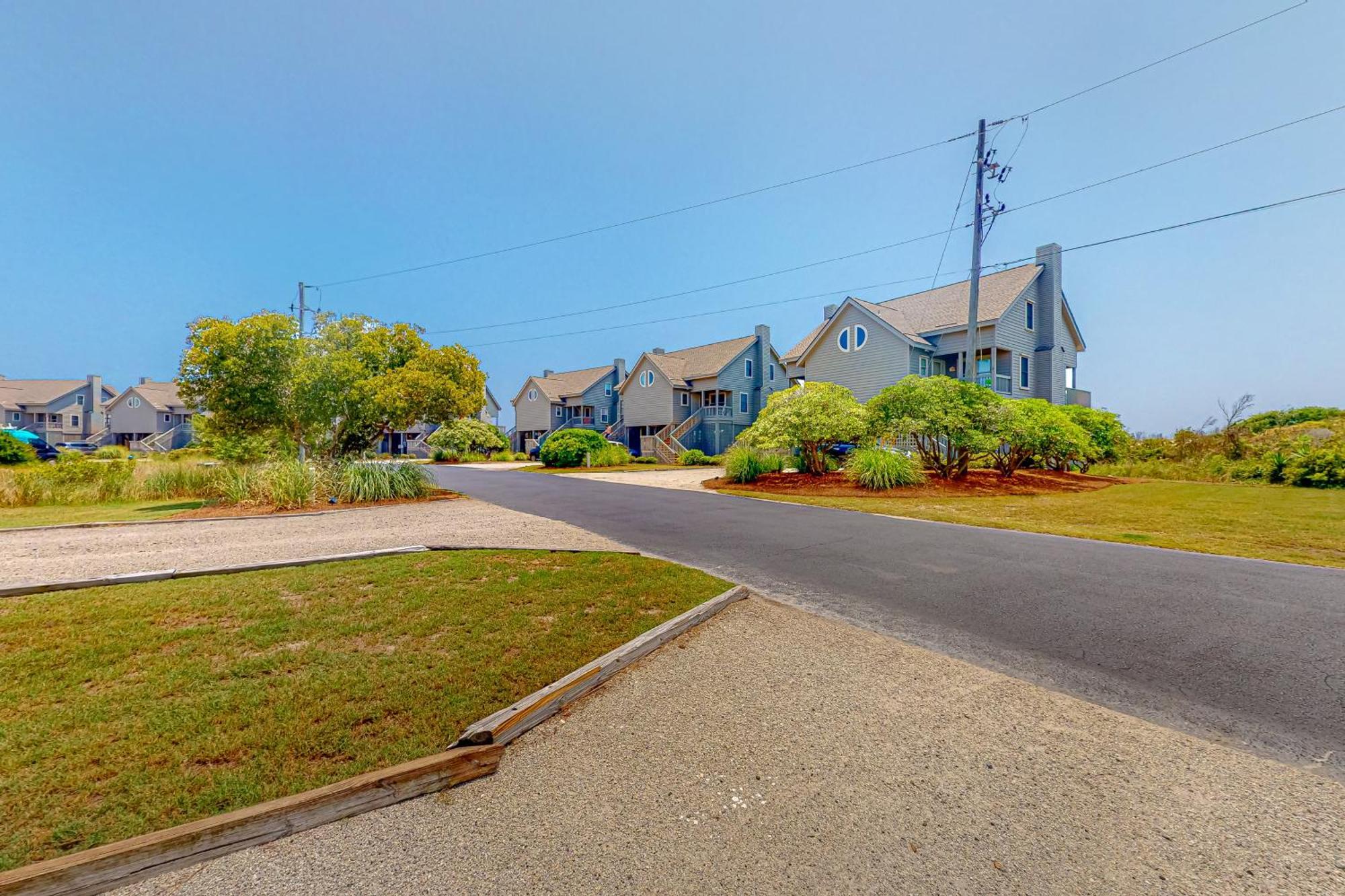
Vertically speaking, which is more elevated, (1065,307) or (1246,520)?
(1065,307)

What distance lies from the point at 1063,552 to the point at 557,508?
30.9 feet

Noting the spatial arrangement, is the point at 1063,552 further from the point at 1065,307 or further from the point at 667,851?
the point at 1065,307

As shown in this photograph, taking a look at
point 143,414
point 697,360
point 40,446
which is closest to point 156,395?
point 143,414

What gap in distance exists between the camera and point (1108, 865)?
2.06 metres

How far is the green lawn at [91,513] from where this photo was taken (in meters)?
9.47

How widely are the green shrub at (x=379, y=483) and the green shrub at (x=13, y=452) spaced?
67.9ft

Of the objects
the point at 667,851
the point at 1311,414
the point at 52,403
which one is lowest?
the point at 667,851

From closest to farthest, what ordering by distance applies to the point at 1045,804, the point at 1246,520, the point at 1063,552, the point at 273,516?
the point at 1045,804
the point at 1063,552
the point at 1246,520
the point at 273,516

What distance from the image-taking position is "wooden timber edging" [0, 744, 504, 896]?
184cm

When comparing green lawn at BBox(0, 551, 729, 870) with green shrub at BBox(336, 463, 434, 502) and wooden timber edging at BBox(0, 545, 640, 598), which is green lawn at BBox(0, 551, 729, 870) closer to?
wooden timber edging at BBox(0, 545, 640, 598)

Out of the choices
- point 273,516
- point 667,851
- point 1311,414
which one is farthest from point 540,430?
point 1311,414

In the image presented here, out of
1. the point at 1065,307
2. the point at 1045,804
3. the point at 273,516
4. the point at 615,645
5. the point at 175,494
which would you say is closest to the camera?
the point at 1045,804

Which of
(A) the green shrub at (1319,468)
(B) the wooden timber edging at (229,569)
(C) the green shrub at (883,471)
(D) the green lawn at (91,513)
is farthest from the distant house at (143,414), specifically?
(A) the green shrub at (1319,468)

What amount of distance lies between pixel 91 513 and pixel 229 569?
27.9ft
